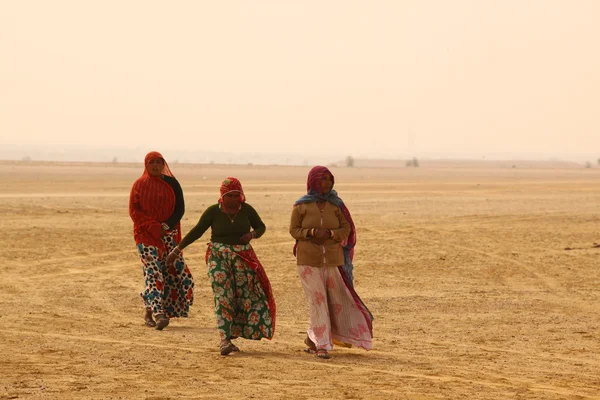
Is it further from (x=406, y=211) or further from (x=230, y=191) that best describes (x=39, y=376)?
(x=406, y=211)

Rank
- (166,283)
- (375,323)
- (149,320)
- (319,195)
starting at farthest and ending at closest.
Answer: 1. (375,323)
2. (166,283)
3. (149,320)
4. (319,195)

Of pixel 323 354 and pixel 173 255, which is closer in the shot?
pixel 323 354

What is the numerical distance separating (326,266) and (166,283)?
247 centimetres

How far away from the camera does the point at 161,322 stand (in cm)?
1104

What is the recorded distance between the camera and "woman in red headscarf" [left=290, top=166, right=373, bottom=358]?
950 centimetres

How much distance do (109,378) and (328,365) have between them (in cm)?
184

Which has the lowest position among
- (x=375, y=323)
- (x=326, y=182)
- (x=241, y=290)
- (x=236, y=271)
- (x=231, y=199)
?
(x=375, y=323)

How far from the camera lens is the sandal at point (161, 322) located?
1103 centimetres

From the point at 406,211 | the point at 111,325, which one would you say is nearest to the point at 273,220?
the point at 406,211

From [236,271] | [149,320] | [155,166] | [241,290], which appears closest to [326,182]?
[236,271]

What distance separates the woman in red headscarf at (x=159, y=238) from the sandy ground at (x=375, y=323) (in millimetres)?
270

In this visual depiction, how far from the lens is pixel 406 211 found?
29656 millimetres

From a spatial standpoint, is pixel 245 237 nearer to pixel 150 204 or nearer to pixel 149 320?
pixel 150 204

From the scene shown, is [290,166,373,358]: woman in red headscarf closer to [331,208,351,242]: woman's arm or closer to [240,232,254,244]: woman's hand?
[331,208,351,242]: woman's arm
